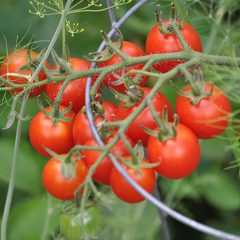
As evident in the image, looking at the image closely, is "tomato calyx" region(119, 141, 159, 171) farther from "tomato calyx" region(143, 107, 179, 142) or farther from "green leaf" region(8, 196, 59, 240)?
"green leaf" region(8, 196, 59, 240)

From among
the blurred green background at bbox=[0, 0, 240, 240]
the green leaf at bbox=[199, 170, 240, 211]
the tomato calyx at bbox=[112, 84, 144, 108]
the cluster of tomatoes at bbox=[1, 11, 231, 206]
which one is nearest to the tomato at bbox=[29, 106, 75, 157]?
the cluster of tomatoes at bbox=[1, 11, 231, 206]

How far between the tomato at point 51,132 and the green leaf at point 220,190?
50 centimetres

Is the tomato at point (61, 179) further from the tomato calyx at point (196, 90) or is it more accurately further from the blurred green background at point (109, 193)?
the blurred green background at point (109, 193)

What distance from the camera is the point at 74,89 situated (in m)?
0.79

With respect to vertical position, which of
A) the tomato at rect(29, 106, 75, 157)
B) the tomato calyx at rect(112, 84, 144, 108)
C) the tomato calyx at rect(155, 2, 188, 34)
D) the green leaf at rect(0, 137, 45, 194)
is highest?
the tomato calyx at rect(155, 2, 188, 34)

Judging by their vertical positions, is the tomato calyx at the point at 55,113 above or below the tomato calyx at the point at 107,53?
below

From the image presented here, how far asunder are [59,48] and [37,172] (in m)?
0.25

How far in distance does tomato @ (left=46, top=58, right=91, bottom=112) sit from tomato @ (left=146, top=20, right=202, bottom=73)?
0.31 feet

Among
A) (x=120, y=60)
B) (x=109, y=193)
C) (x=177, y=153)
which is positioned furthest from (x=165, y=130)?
(x=109, y=193)

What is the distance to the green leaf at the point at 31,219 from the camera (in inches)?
43.8

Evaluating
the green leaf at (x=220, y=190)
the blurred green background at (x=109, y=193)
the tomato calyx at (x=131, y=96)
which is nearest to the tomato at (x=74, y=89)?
the tomato calyx at (x=131, y=96)

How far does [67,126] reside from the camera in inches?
30.6

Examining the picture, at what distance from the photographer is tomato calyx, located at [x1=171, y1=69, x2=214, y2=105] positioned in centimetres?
67

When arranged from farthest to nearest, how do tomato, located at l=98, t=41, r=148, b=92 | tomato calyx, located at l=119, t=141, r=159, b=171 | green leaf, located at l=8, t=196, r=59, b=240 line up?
green leaf, located at l=8, t=196, r=59, b=240
tomato, located at l=98, t=41, r=148, b=92
tomato calyx, located at l=119, t=141, r=159, b=171
